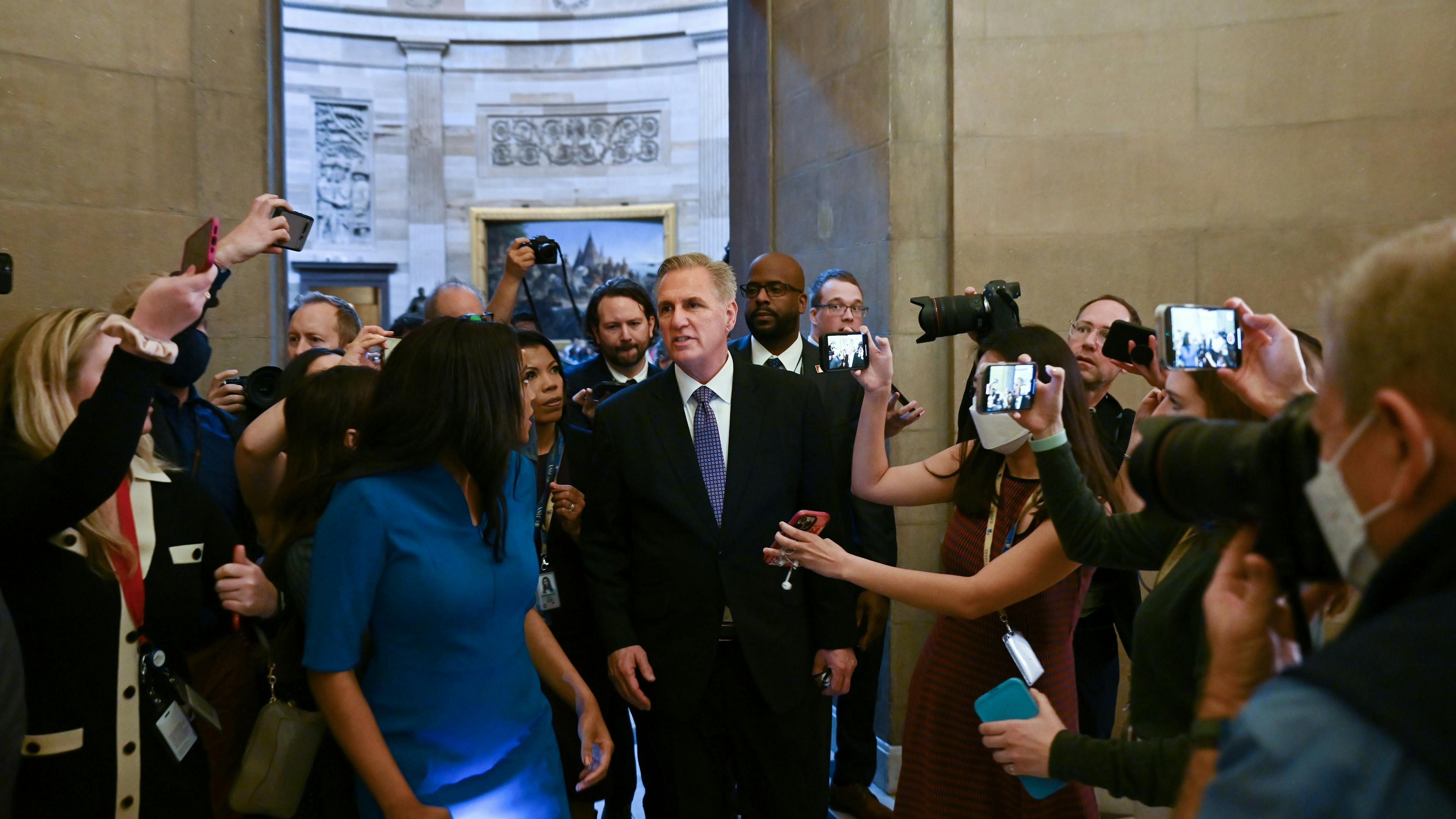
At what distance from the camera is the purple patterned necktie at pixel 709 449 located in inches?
123

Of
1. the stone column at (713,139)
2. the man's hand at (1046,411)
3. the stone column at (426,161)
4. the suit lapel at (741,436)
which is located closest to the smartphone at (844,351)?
the suit lapel at (741,436)

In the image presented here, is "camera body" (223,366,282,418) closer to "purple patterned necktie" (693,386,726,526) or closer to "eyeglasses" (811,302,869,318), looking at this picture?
"purple patterned necktie" (693,386,726,526)

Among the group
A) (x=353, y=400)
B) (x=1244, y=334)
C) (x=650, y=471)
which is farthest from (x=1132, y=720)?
(x=353, y=400)

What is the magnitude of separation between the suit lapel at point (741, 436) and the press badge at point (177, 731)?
1.50m

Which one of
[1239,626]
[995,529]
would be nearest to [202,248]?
[1239,626]

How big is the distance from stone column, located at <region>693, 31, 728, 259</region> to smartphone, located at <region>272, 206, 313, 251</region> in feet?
33.4

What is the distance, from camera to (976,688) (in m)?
2.58

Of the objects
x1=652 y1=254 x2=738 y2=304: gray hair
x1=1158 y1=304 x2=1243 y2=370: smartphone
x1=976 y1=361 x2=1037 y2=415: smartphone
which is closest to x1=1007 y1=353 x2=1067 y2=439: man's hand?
x1=976 y1=361 x2=1037 y2=415: smartphone

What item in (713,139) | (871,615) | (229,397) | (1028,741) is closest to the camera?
(1028,741)

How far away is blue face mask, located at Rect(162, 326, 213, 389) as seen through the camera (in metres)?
2.98

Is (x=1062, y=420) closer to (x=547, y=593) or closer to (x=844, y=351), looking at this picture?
(x=844, y=351)

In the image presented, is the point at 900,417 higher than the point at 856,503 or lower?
higher

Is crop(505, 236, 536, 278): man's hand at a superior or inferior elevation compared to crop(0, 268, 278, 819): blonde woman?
superior

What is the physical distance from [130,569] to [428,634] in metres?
0.67
